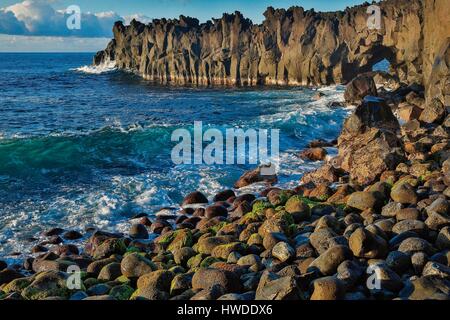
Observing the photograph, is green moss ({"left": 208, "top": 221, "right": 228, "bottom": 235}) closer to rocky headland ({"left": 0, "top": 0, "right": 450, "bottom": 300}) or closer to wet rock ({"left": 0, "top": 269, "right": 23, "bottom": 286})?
rocky headland ({"left": 0, "top": 0, "right": 450, "bottom": 300})

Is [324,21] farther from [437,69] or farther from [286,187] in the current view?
[286,187]

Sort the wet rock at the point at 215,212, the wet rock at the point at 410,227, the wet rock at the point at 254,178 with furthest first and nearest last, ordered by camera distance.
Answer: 1. the wet rock at the point at 254,178
2. the wet rock at the point at 215,212
3. the wet rock at the point at 410,227

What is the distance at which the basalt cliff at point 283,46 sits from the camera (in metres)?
48.7

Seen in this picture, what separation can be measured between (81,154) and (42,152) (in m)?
1.75

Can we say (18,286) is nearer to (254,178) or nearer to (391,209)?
(391,209)

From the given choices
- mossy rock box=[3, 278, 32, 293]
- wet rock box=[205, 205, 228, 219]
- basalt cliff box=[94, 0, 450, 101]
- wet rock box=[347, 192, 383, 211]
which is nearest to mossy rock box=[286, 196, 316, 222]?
wet rock box=[347, 192, 383, 211]

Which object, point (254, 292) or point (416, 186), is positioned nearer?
point (254, 292)

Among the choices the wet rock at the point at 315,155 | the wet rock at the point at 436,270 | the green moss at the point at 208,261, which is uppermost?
the wet rock at the point at 436,270

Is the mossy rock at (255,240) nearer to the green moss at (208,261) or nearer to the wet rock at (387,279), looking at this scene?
the green moss at (208,261)

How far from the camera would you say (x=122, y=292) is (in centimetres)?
735

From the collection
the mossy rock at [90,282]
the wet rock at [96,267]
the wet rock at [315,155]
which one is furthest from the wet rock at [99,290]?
the wet rock at [315,155]

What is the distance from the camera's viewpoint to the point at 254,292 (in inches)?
253

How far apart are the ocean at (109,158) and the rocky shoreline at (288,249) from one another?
133cm

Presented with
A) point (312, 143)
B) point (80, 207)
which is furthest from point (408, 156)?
point (80, 207)
